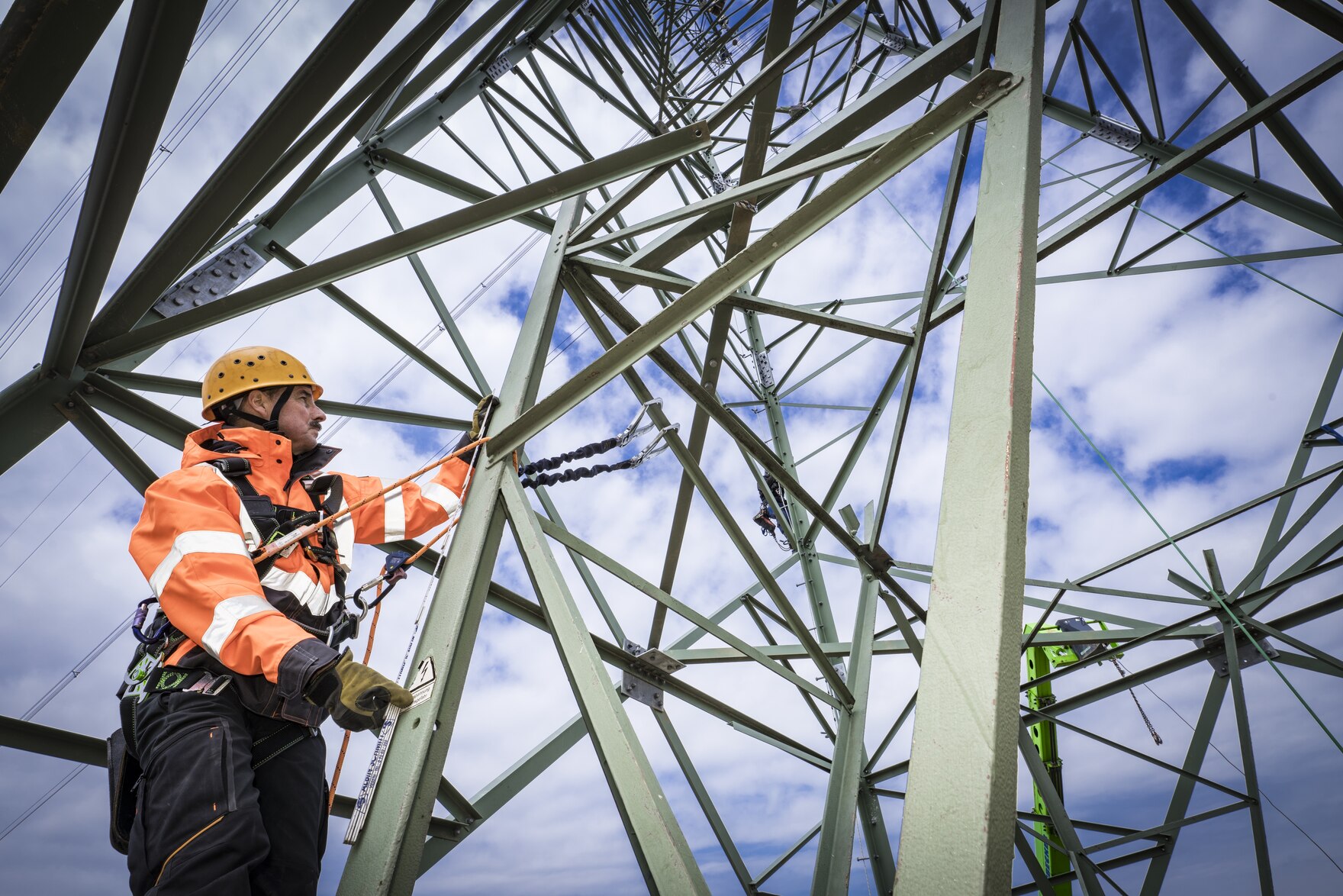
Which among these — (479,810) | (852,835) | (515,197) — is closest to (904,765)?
(852,835)

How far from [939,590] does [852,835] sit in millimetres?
3215

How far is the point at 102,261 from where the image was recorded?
2.61 meters

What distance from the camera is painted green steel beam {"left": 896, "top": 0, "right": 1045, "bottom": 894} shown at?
4.43 feet

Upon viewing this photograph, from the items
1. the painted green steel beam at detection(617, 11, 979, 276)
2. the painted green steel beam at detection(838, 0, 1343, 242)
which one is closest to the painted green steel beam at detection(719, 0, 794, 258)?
the painted green steel beam at detection(617, 11, 979, 276)

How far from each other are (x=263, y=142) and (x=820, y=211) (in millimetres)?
1832

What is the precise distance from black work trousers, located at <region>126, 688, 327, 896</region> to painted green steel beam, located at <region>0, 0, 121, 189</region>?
1.43 m

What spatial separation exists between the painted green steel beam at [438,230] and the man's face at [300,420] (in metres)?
0.37

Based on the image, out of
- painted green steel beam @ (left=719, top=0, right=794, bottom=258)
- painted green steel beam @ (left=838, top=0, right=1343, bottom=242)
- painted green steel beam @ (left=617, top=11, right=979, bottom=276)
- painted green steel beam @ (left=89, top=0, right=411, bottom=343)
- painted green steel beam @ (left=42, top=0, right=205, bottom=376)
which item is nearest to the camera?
painted green steel beam @ (left=42, top=0, right=205, bottom=376)

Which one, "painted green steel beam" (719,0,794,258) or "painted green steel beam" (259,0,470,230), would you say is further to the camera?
"painted green steel beam" (719,0,794,258)

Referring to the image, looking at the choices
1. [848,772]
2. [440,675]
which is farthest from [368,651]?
[848,772]

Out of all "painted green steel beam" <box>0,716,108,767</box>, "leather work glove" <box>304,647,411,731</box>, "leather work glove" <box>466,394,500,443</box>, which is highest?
"leather work glove" <box>466,394,500,443</box>

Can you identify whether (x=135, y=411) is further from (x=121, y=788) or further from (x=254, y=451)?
(x=121, y=788)

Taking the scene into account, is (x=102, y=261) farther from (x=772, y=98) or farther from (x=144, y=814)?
(x=772, y=98)

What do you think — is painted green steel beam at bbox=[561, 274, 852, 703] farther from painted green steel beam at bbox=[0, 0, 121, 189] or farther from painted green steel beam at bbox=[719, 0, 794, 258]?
painted green steel beam at bbox=[0, 0, 121, 189]
